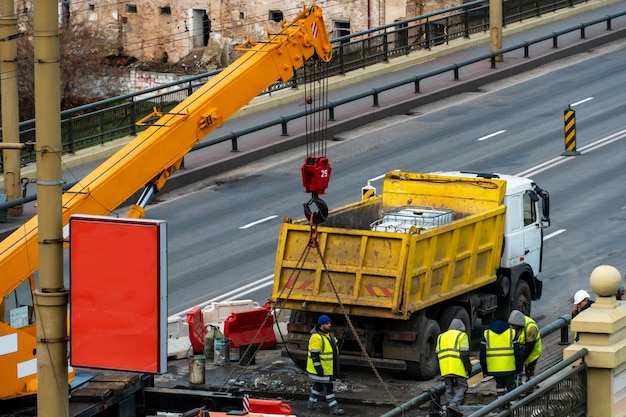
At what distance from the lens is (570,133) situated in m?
33.4

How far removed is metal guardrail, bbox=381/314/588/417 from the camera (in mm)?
14055

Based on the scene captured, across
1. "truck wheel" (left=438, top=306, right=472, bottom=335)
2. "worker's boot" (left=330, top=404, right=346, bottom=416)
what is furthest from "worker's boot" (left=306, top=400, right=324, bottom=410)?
"truck wheel" (left=438, top=306, right=472, bottom=335)

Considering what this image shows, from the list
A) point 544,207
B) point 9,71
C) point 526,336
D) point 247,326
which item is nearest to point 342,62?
point 9,71

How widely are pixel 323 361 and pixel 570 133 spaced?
16.1m

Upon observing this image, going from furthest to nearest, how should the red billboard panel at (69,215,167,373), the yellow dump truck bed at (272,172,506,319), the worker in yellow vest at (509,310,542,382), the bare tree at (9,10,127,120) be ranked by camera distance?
the bare tree at (9,10,127,120) < the yellow dump truck bed at (272,172,506,319) < the worker in yellow vest at (509,310,542,382) < the red billboard panel at (69,215,167,373)

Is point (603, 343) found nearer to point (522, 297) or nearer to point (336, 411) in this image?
point (336, 411)

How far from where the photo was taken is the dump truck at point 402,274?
19.8m

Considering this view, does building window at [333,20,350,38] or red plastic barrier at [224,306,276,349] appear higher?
building window at [333,20,350,38]

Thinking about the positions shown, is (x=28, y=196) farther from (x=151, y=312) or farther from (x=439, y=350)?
(x=151, y=312)

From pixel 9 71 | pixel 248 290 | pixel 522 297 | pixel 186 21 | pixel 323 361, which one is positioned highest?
pixel 9 71

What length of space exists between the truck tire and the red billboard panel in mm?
11717

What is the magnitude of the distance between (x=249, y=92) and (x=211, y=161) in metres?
12.7

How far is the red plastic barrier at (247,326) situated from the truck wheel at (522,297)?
396 centimetres

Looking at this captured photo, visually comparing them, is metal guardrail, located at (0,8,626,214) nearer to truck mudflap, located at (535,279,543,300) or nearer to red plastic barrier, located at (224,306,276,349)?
red plastic barrier, located at (224,306,276,349)
